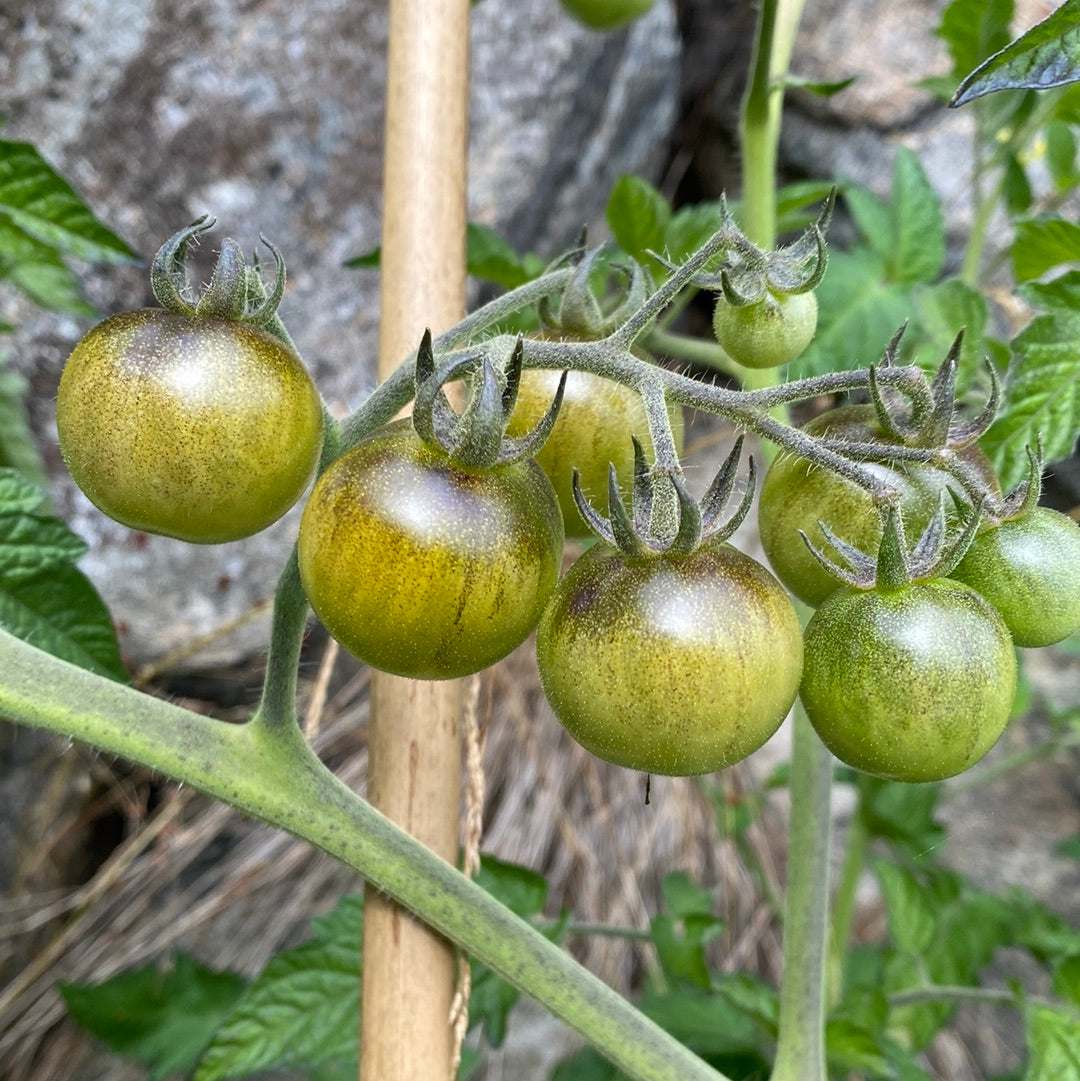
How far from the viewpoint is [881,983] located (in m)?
1.34

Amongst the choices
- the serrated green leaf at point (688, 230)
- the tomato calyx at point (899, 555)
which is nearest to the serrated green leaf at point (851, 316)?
the serrated green leaf at point (688, 230)

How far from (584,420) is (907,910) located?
3.32ft

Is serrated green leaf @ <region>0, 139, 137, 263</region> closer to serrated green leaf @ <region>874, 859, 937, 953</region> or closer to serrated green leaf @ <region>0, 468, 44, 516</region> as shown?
serrated green leaf @ <region>0, 468, 44, 516</region>

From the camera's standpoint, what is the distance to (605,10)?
118 cm

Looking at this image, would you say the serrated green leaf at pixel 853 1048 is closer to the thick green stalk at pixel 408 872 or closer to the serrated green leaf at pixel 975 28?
the thick green stalk at pixel 408 872

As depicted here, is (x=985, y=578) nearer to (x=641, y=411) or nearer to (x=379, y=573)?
(x=641, y=411)

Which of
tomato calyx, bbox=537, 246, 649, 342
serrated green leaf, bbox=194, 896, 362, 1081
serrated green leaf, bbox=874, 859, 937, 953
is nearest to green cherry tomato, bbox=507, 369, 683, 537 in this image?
tomato calyx, bbox=537, 246, 649, 342

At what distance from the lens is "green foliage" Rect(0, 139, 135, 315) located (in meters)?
0.90

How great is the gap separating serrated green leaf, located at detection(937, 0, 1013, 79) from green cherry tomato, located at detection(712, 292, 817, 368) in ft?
1.92

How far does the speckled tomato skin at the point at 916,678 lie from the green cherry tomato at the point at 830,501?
6 cm

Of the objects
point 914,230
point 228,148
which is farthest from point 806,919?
point 228,148

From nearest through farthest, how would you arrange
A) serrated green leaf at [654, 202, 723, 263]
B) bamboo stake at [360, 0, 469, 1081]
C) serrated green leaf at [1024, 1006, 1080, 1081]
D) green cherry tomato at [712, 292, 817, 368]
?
1. green cherry tomato at [712, 292, 817, 368]
2. bamboo stake at [360, 0, 469, 1081]
3. serrated green leaf at [1024, 1006, 1080, 1081]
4. serrated green leaf at [654, 202, 723, 263]

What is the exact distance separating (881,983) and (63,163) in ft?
5.20

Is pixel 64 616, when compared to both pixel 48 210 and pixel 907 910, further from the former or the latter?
pixel 907 910
